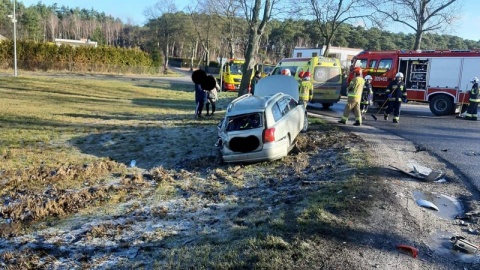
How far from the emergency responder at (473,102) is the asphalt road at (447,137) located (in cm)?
44

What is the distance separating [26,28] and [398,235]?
309ft

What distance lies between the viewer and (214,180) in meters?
7.62

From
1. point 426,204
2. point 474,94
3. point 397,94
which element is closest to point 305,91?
point 397,94

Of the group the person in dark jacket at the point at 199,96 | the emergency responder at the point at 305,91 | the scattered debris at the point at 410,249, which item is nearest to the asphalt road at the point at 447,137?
the emergency responder at the point at 305,91

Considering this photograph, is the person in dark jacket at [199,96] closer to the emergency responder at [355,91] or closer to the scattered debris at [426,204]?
the emergency responder at [355,91]

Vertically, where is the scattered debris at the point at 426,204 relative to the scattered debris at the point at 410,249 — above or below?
above

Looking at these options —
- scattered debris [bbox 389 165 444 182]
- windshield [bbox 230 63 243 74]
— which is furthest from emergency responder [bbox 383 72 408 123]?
windshield [bbox 230 63 243 74]

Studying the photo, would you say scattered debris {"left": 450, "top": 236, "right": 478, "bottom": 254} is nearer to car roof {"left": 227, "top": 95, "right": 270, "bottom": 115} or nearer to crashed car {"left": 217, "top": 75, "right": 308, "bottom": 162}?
crashed car {"left": 217, "top": 75, "right": 308, "bottom": 162}

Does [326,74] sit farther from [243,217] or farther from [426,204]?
[243,217]

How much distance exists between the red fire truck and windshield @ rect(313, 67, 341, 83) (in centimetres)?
245

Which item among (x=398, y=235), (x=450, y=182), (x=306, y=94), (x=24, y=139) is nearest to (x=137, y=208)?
(x=398, y=235)

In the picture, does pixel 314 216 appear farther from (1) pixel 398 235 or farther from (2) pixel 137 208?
(2) pixel 137 208

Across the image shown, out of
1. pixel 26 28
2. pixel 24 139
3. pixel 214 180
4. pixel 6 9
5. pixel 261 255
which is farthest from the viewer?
pixel 6 9

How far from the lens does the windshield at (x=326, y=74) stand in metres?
16.8
